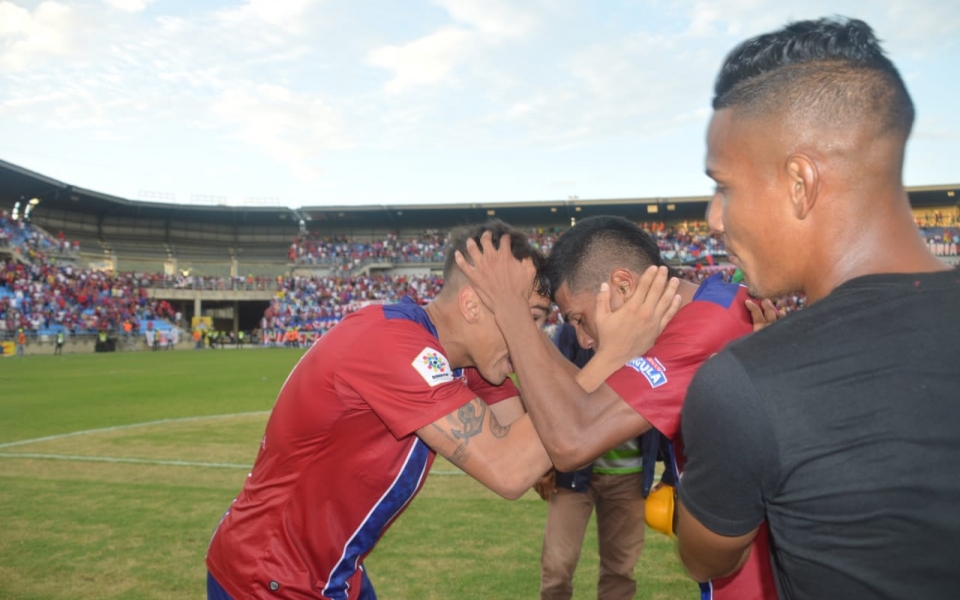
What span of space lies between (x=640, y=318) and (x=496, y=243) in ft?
2.75

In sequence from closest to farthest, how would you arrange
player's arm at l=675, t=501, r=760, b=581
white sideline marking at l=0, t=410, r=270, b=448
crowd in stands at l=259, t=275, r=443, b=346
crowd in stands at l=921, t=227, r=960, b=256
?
player's arm at l=675, t=501, r=760, b=581 < white sideline marking at l=0, t=410, r=270, b=448 < crowd in stands at l=921, t=227, r=960, b=256 < crowd in stands at l=259, t=275, r=443, b=346

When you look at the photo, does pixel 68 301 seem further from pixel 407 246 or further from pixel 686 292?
pixel 686 292

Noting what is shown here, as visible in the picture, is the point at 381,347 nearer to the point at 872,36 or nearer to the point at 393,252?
the point at 872,36

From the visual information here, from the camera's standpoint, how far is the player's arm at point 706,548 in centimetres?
161

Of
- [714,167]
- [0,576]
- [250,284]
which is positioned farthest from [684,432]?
[250,284]

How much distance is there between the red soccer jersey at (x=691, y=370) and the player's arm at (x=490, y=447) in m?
0.53

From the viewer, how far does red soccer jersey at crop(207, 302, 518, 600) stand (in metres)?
3.00

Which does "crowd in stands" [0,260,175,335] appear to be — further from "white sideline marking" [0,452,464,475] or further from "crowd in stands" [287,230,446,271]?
"white sideline marking" [0,452,464,475]

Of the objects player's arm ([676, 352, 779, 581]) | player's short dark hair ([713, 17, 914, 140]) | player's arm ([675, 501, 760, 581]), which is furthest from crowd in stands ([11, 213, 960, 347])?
player's arm ([676, 352, 779, 581])

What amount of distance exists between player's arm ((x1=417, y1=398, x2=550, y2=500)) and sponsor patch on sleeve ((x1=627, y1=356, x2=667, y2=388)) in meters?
0.56

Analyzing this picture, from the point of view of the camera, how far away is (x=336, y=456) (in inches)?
122

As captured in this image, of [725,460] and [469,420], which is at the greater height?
[725,460]

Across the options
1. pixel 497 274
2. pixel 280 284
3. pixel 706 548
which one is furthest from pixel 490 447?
pixel 280 284

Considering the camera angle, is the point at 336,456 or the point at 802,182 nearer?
the point at 802,182
